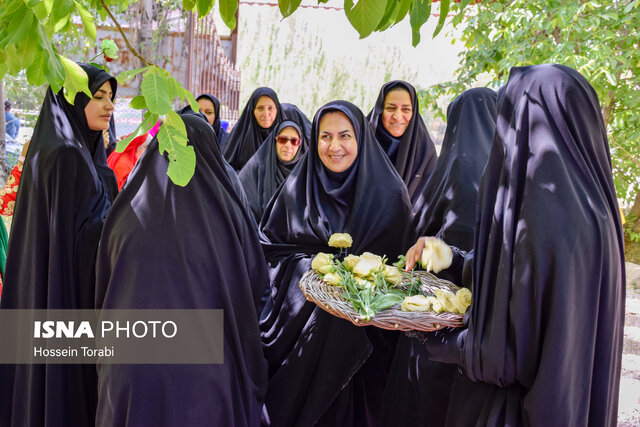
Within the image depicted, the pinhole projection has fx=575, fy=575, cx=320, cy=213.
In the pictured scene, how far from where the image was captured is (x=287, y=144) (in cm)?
484

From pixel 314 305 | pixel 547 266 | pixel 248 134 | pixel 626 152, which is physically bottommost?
pixel 314 305

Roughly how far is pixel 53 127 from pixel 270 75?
1144cm

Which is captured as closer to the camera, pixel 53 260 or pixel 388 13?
pixel 388 13

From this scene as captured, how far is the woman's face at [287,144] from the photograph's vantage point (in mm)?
4824

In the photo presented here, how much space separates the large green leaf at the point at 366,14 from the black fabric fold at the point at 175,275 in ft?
3.26

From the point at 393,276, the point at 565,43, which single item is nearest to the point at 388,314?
the point at 393,276

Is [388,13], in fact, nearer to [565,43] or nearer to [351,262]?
[351,262]

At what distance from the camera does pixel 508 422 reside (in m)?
1.76

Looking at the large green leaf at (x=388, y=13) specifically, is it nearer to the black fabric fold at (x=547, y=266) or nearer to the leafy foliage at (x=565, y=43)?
the black fabric fold at (x=547, y=266)

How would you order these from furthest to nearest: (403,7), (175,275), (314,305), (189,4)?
(314,305) < (175,275) < (189,4) < (403,7)

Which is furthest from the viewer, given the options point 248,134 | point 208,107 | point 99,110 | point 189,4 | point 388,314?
point 208,107

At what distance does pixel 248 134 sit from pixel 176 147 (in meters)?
4.07

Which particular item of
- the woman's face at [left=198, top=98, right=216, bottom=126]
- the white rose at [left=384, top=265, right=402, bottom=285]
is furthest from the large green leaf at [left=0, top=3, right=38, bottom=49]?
the woman's face at [left=198, top=98, right=216, bottom=126]

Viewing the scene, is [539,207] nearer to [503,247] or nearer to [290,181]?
[503,247]
